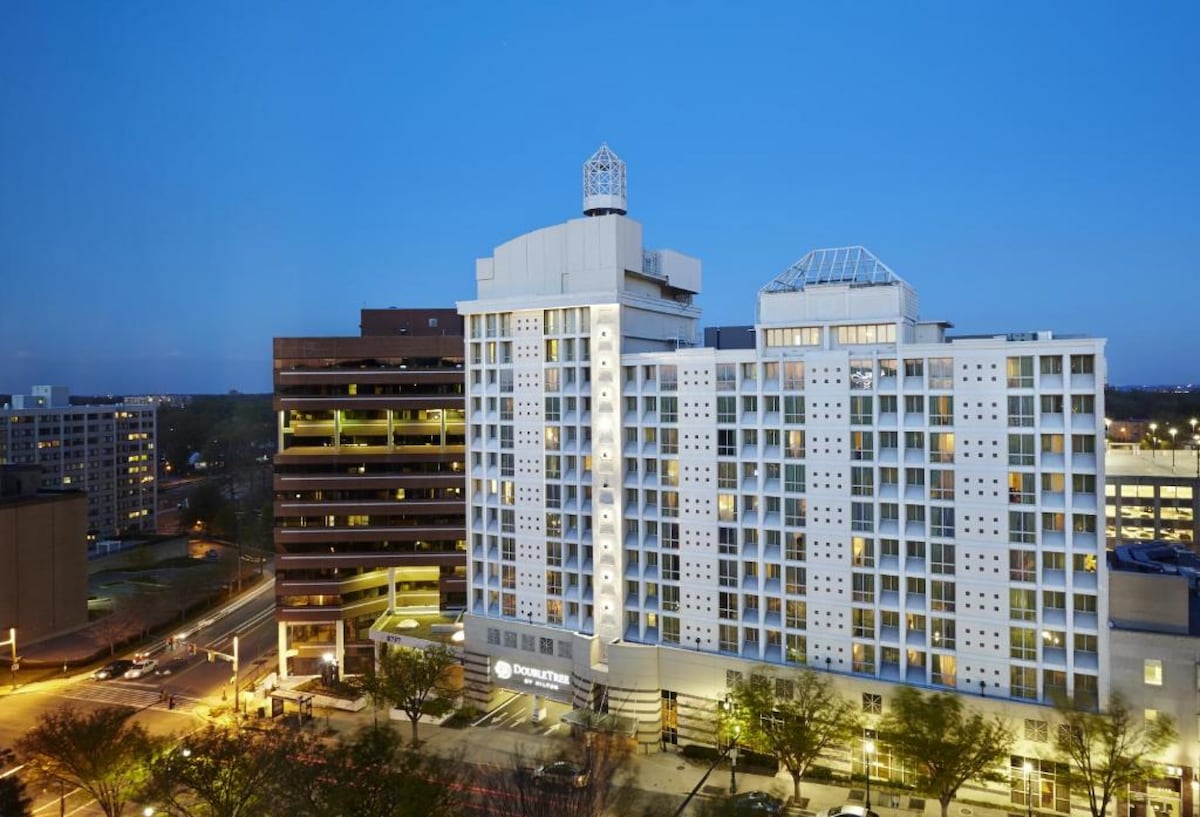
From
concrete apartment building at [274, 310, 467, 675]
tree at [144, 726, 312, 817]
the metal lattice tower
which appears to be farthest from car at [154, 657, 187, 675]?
the metal lattice tower

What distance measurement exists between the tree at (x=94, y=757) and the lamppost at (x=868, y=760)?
37.6 metres

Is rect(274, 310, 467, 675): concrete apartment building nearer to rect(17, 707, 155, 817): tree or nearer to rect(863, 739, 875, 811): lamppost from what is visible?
rect(17, 707, 155, 817): tree

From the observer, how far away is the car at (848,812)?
4147 centimetres

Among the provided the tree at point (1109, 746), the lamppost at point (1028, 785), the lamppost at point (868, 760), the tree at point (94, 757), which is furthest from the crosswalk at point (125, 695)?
the tree at point (1109, 746)

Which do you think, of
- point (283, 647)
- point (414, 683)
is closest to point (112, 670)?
point (283, 647)

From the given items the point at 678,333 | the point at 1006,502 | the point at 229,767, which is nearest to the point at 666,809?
A: the point at 229,767

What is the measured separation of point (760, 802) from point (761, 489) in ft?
59.5

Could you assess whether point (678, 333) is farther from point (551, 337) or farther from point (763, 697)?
point (763, 697)

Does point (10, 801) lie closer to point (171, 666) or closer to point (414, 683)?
point (414, 683)

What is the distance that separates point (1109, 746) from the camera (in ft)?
128

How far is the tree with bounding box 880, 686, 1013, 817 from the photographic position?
133 feet

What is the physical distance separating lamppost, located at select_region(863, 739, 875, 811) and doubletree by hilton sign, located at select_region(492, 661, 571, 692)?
20084mm

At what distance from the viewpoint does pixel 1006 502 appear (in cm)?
4466

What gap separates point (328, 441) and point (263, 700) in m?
23.6
